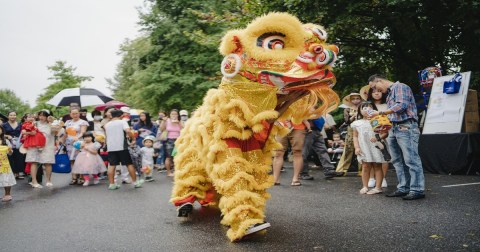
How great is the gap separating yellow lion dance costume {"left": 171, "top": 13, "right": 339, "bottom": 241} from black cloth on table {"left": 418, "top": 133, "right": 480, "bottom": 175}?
5.84m

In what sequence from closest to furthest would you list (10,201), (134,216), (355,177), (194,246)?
(194,246) < (134,216) < (10,201) < (355,177)

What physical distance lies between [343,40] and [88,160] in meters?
8.87

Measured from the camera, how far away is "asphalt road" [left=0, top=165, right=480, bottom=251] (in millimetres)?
3945

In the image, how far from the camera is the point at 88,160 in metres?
10.1

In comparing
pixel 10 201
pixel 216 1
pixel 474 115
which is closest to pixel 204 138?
pixel 10 201

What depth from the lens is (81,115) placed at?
37.9 feet

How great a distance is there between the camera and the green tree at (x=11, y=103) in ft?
296

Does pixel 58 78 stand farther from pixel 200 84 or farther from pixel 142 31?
pixel 200 84

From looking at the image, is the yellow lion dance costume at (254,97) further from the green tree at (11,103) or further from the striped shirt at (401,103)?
the green tree at (11,103)

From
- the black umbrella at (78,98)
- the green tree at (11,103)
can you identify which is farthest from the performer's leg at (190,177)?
the green tree at (11,103)

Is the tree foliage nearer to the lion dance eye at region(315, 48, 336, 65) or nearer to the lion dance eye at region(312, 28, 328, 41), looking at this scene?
the lion dance eye at region(312, 28, 328, 41)

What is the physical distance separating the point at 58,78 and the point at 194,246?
4723cm

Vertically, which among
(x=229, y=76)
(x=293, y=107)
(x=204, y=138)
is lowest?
(x=204, y=138)

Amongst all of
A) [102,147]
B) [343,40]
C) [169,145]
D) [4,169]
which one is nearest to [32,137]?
[102,147]
